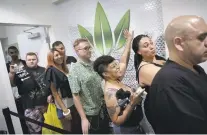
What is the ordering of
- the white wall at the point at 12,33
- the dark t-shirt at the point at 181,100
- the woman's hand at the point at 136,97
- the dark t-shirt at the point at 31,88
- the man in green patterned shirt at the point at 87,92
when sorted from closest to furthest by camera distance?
the dark t-shirt at the point at 181,100 < the woman's hand at the point at 136,97 < the man in green patterned shirt at the point at 87,92 < the dark t-shirt at the point at 31,88 < the white wall at the point at 12,33

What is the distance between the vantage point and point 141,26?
2494 millimetres

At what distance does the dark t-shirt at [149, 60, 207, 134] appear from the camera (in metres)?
0.88

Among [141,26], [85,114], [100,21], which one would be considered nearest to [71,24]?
[100,21]

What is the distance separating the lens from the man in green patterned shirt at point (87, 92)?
77.3 inches

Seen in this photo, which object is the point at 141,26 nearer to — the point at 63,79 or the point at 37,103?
the point at 63,79

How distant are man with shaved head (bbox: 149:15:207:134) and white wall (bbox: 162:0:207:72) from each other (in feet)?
4.04

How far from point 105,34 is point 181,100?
80.3 inches

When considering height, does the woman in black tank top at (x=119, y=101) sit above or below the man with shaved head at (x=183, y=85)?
below

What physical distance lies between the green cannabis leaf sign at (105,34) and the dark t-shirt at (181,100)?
1.75 metres

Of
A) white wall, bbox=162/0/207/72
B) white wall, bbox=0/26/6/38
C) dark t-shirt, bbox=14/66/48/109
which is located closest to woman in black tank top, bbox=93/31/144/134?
white wall, bbox=162/0/207/72

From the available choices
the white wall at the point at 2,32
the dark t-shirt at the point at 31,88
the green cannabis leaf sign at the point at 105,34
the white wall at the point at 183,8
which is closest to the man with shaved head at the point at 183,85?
the white wall at the point at 183,8

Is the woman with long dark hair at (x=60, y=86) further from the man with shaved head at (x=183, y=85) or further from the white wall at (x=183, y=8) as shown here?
the man with shaved head at (x=183, y=85)

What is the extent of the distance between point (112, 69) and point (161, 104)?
82cm

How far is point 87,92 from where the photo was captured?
1.97m
